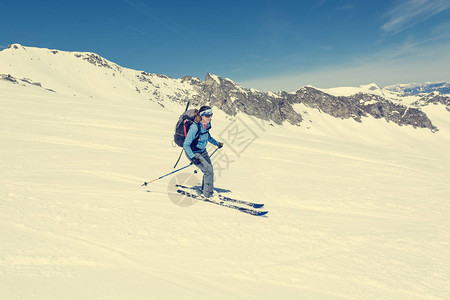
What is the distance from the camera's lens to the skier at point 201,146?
7371 mm

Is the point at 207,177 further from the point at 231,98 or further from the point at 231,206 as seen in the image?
the point at 231,98

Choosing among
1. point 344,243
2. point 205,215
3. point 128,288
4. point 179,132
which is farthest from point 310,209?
point 128,288

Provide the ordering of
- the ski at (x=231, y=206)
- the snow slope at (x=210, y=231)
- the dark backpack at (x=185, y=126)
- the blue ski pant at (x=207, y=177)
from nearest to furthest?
the snow slope at (x=210, y=231), the ski at (x=231, y=206), the blue ski pant at (x=207, y=177), the dark backpack at (x=185, y=126)

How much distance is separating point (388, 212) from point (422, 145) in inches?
7679

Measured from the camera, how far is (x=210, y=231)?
5324 mm

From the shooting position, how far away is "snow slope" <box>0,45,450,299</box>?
3.65 m

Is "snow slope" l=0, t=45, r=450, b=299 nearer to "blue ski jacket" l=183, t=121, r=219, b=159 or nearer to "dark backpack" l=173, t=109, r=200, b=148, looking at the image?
"blue ski jacket" l=183, t=121, r=219, b=159

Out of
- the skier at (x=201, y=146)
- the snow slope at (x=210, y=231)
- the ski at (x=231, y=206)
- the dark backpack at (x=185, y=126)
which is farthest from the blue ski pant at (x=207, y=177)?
the snow slope at (x=210, y=231)

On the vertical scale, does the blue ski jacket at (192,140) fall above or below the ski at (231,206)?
above

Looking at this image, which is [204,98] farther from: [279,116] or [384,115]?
[384,115]

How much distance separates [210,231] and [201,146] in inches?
127

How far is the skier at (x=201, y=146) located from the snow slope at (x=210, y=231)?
3.46 ft

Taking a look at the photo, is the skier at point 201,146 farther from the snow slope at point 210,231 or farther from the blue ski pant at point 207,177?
the snow slope at point 210,231

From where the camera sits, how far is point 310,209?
741 centimetres
